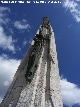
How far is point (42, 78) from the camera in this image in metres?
16.2

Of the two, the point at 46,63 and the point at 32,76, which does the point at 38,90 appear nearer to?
the point at 32,76

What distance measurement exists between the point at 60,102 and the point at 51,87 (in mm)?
823

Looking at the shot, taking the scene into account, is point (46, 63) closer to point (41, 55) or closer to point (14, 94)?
point (41, 55)

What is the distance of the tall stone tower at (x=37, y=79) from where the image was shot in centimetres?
1516

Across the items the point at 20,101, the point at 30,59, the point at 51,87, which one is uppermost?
the point at 30,59

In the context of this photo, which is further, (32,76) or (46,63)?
(46,63)

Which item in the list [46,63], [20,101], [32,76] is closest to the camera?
[20,101]

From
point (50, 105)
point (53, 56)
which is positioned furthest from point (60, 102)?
point (53, 56)

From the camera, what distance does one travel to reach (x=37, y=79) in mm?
16000

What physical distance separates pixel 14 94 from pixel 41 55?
2655 millimetres

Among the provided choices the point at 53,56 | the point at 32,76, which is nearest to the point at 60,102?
the point at 32,76

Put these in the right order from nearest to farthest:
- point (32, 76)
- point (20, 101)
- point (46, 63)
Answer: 1. point (20, 101)
2. point (32, 76)
3. point (46, 63)

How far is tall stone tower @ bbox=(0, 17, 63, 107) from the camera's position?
1516 centimetres

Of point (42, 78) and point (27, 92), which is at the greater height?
point (42, 78)
